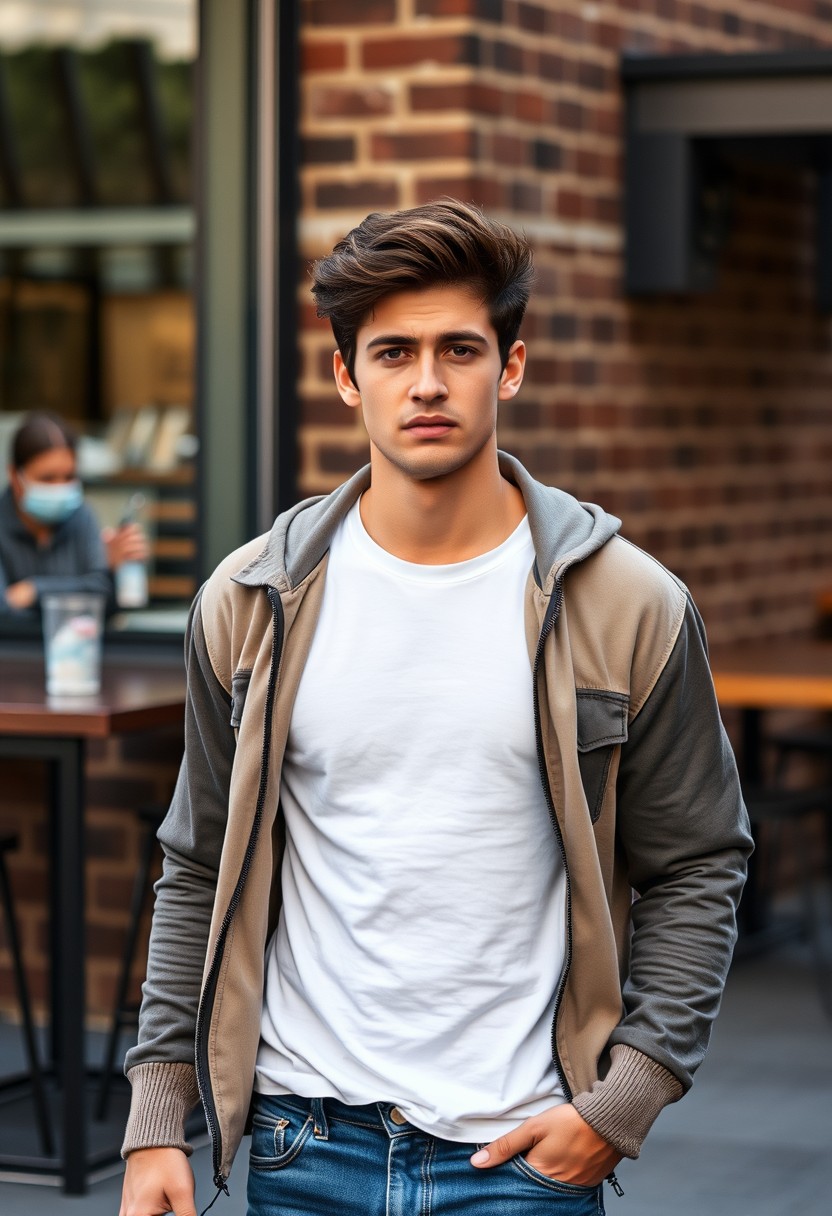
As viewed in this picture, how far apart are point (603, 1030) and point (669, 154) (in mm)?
4504

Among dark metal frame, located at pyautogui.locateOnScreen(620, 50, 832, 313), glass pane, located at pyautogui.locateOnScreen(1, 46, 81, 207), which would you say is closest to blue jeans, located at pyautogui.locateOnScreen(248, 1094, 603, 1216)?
dark metal frame, located at pyautogui.locateOnScreen(620, 50, 832, 313)

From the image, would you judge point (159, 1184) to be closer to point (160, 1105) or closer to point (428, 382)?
point (160, 1105)

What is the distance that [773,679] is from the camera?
20.4 feet

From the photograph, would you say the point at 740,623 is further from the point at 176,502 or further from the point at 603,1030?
the point at 603,1030

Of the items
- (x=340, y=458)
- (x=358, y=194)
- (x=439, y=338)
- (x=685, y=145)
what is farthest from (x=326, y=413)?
(x=439, y=338)

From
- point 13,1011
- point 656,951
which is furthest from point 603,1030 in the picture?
point 13,1011

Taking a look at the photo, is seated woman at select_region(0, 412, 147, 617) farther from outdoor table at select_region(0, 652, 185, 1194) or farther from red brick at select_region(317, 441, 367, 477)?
outdoor table at select_region(0, 652, 185, 1194)

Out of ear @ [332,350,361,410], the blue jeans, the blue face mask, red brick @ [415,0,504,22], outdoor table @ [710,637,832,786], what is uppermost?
red brick @ [415,0,504,22]

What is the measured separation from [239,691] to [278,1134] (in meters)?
0.50

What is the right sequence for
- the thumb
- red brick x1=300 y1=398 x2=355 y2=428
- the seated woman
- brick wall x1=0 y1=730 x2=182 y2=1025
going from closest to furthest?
the thumb < red brick x1=300 y1=398 x2=355 y2=428 < brick wall x1=0 y1=730 x2=182 y2=1025 < the seated woman

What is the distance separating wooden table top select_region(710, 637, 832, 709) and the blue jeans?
3.65 m

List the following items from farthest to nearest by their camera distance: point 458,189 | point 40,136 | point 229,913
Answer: point 40,136 → point 458,189 → point 229,913

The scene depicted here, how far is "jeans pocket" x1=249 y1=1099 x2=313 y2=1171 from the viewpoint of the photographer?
2.32 metres

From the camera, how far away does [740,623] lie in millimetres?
7508
